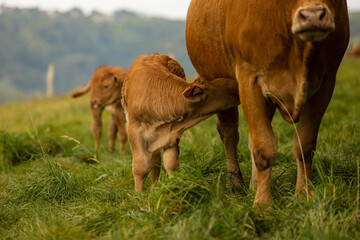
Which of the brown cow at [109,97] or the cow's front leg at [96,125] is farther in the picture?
the cow's front leg at [96,125]

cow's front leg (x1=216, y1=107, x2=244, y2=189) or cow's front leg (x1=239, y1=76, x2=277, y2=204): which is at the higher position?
cow's front leg (x1=239, y1=76, x2=277, y2=204)

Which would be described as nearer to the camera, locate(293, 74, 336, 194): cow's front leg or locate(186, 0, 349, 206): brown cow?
locate(186, 0, 349, 206): brown cow

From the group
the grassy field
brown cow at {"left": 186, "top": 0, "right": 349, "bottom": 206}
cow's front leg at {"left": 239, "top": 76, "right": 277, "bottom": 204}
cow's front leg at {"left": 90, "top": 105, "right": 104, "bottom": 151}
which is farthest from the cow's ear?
cow's front leg at {"left": 90, "top": 105, "right": 104, "bottom": 151}

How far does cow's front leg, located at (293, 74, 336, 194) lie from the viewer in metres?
3.68

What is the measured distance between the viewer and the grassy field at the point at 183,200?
10.1ft

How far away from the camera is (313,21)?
113 inches

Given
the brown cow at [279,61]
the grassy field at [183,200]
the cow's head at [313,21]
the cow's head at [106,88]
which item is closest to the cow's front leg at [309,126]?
the brown cow at [279,61]

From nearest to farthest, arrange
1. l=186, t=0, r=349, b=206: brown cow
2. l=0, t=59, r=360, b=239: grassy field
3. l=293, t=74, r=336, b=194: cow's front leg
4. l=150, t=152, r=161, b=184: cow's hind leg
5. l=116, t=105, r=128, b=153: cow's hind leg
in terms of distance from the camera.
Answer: l=0, t=59, r=360, b=239: grassy field → l=186, t=0, r=349, b=206: brown cow → l=293, t=74, r=336, b=194: cow's front leg → l=150, t=152, r=161, b=184: cow's hind leg → l=116, t=105, r=128, b=153: cow's hind leg

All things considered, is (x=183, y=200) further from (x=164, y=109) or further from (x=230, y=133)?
(x=230, y=133)

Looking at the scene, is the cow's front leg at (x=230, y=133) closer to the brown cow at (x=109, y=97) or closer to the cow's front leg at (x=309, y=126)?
the cow's front leg at (x=309, y=126)

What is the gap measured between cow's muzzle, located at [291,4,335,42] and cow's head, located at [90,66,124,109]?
5.61 meters

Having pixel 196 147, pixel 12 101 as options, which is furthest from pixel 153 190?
pixel 12 101

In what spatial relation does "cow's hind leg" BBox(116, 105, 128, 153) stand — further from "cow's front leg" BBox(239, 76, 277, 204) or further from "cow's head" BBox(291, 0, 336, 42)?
"cow's head" BBox(291, 0, 336, 42)

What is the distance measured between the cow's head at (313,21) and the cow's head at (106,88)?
A: 220 inches
